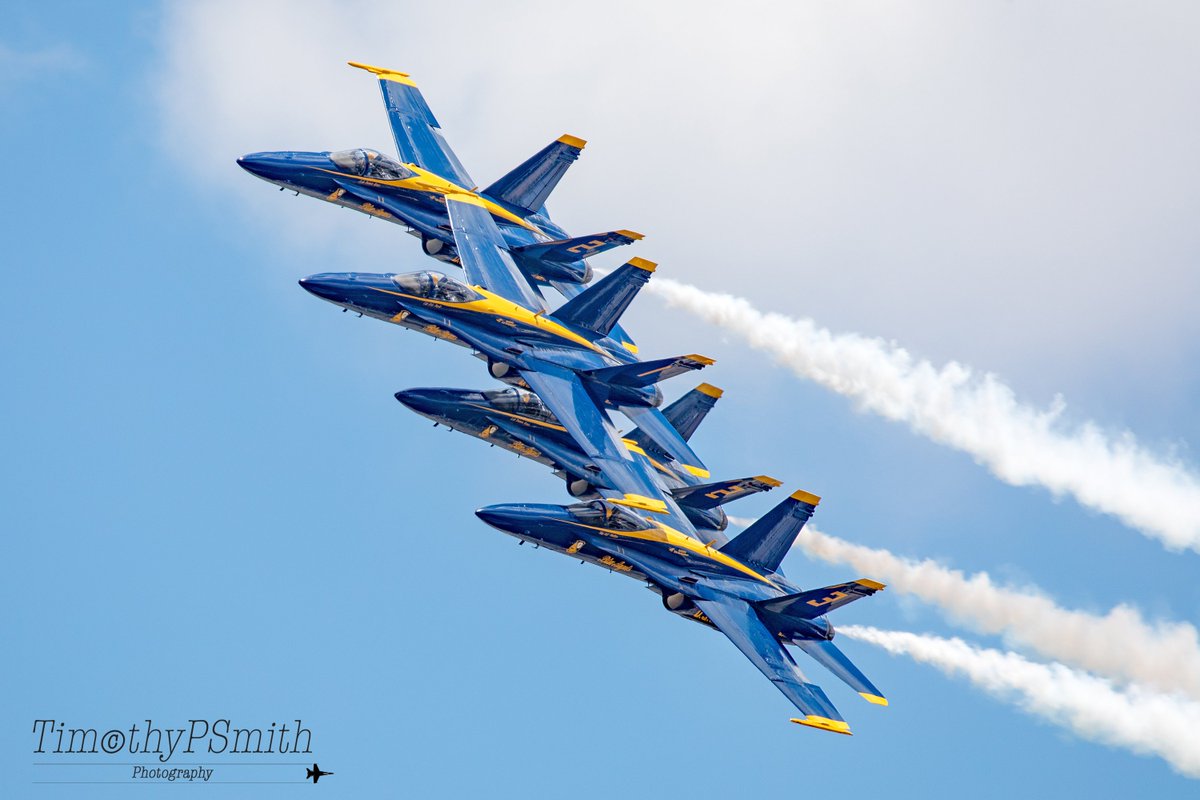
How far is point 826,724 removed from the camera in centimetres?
6988

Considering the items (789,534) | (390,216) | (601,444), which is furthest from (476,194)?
(789,534)

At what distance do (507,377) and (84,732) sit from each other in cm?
2051

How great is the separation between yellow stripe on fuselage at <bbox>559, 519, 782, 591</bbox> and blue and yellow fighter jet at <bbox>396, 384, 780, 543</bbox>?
3778 millimetres

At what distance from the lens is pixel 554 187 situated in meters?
87.6

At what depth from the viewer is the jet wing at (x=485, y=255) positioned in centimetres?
7900

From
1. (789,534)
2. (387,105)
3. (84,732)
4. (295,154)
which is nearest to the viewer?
(84,732)

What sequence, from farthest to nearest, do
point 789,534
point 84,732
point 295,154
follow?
point 295,154 < point 789,534 < point 84,732

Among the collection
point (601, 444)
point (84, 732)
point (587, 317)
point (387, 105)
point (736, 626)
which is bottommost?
point (84, 732)

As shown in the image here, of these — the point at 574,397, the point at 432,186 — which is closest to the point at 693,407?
the point at 574,397

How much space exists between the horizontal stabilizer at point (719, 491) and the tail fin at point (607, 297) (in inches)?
293

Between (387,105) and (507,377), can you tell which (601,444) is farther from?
(387,105)

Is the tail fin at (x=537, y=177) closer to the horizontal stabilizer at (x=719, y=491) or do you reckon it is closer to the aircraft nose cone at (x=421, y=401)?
the aircraft nose cone at (x=421, y=401)

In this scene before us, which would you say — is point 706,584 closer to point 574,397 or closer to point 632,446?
point 632,446

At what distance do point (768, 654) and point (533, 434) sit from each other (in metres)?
12.9
